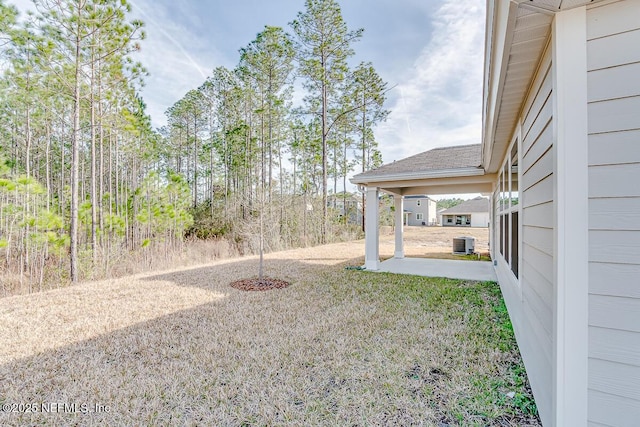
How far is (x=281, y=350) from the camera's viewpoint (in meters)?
3.05

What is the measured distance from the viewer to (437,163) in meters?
7.69

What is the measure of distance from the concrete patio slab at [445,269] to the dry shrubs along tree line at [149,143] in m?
3.75

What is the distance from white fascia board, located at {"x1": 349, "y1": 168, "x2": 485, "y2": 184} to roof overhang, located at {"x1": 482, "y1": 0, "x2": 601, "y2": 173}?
3280 mm

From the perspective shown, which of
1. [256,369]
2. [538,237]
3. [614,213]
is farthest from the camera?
[256,369]

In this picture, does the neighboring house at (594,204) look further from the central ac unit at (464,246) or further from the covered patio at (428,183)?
the central ac unit at (464,246)

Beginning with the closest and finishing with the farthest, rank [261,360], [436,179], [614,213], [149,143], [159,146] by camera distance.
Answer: [614,213] → [261,360] → [436,179] → [149,143] → [159,146]

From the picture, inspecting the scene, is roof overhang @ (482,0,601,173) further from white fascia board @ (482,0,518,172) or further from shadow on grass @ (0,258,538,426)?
shadow on grass @ (0,258,538,426)

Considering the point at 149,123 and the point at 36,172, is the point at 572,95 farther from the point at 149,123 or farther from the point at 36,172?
the point at 36,172

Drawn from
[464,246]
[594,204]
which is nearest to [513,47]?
[594,204]

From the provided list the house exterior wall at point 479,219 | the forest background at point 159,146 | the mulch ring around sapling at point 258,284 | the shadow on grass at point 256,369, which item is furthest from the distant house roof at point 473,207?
the mulch ring around sapling at point 258,284

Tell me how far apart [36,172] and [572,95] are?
60.8 ft

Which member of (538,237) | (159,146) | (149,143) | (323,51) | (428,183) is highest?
(323,51)

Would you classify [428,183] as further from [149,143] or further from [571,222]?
[149,143]

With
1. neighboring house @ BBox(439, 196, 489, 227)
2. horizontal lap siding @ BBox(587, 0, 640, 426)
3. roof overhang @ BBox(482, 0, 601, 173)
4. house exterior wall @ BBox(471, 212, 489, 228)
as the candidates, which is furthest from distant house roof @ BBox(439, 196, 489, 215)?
horizontal lap siding @ BBox(587, 0, 640, 426)
